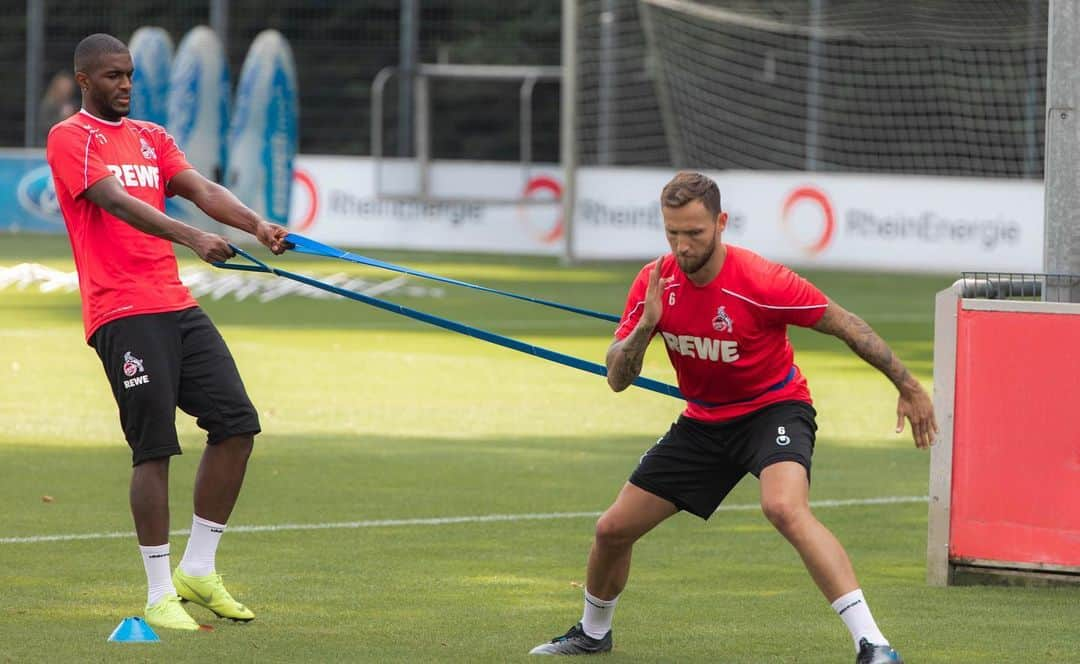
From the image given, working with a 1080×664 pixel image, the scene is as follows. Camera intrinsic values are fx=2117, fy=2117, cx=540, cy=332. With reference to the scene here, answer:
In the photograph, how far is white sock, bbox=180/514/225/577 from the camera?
7.53 m

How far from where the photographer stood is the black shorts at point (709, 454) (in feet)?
22.1

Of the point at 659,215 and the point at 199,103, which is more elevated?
the point at 199,103

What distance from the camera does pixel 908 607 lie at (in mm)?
7953

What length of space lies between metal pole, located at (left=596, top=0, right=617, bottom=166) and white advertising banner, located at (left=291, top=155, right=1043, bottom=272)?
1.71m

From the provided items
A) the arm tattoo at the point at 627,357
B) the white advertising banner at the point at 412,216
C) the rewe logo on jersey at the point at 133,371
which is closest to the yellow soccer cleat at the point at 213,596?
the rewe logo on jersey at the point at 133,371

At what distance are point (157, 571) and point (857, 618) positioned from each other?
2490 mm

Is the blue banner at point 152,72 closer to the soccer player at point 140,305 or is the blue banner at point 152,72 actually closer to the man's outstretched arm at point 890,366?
the soccer player at point 140,305

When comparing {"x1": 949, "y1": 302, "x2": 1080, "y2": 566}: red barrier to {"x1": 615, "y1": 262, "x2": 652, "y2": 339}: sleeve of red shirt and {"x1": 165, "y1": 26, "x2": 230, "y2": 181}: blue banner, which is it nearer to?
{"x1": 615, "y1": 262, "x2": 652, "y2": 339}: sleeve of red shirt

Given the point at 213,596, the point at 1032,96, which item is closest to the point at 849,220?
the point at 1032,96

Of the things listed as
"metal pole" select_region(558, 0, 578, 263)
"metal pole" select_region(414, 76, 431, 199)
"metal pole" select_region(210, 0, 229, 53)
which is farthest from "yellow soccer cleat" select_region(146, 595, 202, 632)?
"metal pole" select_region(210, 0, 229, 53)

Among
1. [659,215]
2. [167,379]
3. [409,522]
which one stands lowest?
[659,215]

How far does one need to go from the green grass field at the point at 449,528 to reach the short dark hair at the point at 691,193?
1585 mm

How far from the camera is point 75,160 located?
720 centimetres

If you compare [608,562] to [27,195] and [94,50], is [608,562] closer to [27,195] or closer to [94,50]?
[94,50]
